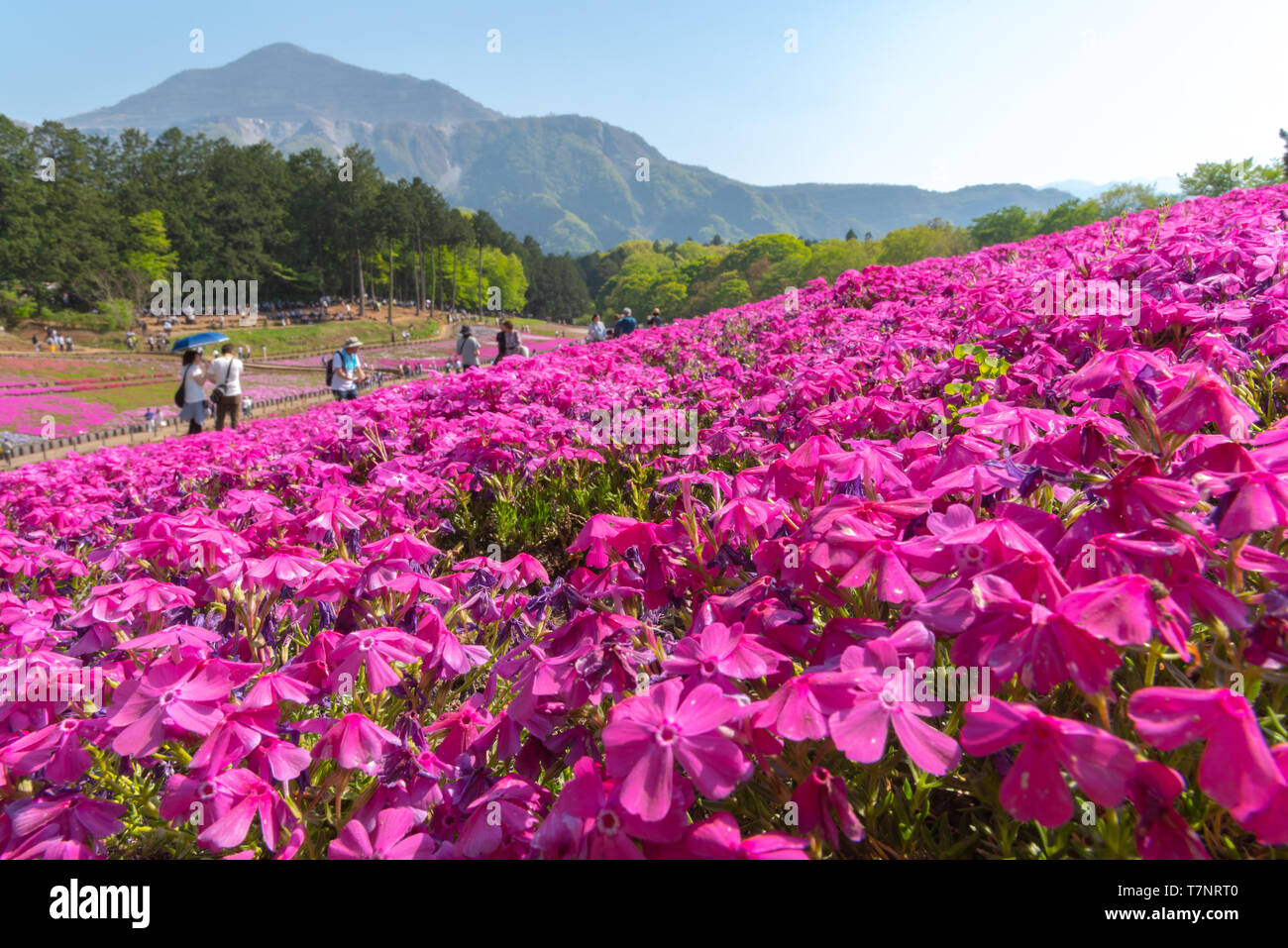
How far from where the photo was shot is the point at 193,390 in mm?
9711

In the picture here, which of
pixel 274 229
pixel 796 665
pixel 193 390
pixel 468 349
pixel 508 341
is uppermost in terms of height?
pixel 274 229

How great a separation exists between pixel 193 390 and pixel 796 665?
11171mm

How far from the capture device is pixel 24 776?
1.37 metres

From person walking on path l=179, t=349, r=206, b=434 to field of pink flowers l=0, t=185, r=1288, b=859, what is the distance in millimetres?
8548

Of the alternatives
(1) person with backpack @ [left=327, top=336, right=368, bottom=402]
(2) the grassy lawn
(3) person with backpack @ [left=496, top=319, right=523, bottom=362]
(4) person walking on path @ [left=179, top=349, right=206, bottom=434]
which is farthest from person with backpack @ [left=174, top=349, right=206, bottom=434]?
(2) the grassy lawn

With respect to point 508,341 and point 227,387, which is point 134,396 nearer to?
point 227,387

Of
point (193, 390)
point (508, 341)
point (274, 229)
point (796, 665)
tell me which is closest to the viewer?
A: point (796, 665)

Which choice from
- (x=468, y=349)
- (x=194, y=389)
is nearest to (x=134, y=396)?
(x=194, y=389)

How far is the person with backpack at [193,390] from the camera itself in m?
9.57

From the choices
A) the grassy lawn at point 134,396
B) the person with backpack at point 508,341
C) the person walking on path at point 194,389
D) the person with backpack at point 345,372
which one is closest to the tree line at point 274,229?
the grassy lawn at point 134,396

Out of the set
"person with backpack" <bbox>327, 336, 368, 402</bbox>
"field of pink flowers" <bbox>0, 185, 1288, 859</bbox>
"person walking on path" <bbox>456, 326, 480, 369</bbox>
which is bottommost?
"field of pink flowers" <bbox>0, 185, 1288, 859</bbox>

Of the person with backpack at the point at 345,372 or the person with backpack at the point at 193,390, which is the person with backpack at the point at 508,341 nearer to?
the person with backpack at the point at 345,372

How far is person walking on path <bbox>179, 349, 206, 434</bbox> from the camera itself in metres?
9.63

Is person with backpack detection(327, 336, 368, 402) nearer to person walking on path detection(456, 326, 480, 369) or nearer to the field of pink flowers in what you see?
person walking on path detection(456, 326, 480, 369)
